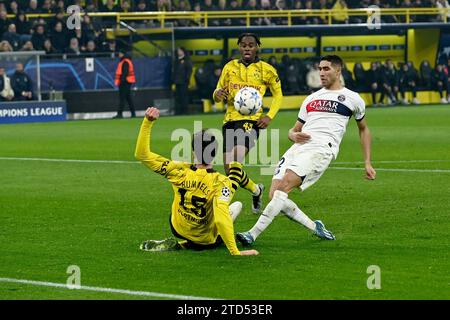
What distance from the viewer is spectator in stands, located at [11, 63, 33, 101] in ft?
119

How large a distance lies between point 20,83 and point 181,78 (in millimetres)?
6693

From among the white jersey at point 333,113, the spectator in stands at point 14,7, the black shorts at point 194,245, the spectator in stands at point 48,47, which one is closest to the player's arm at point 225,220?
the black shorts at point 194,245

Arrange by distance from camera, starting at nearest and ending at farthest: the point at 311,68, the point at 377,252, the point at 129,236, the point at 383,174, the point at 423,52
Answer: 1. the point at 377,252
2. the point at 129,236
3. the point at 383,174
4. the point at 311,68
5. the point at 423,52

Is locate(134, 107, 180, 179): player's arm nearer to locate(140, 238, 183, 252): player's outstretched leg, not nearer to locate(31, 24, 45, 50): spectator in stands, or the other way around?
locate(140, 238, 183, 252): player's outstretched leg

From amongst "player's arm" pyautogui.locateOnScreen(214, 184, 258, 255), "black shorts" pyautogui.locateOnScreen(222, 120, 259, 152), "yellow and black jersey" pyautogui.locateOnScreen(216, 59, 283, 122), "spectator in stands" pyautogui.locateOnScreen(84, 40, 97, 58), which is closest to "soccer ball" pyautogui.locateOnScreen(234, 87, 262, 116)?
"black shorts" pyautogui.locateOnScreen(222, 120, 259, 152)

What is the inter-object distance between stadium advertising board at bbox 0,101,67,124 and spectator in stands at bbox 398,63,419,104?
15177mm

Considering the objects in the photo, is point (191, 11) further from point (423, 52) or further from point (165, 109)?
point (423, 52)

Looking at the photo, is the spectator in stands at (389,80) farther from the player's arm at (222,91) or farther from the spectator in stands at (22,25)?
the player's arm at (222,91)

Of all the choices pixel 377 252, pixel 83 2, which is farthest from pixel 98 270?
pixel 83 2

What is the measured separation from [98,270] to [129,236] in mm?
2189

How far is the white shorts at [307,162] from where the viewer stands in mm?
12250

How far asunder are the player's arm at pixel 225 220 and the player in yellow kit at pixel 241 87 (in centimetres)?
370

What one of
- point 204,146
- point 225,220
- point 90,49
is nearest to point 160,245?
point 225,220
